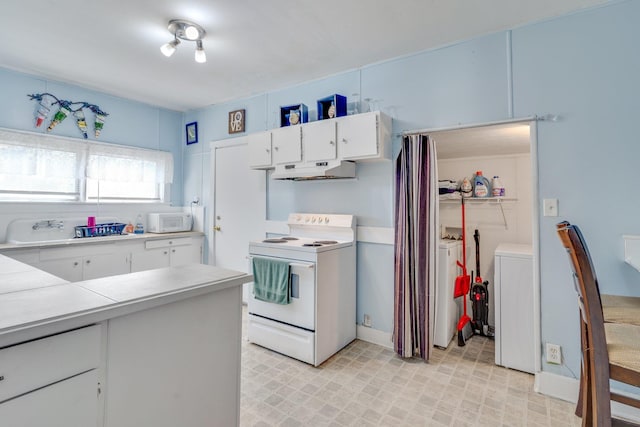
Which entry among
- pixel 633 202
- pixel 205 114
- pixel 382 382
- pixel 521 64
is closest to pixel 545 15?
pixel 521 64

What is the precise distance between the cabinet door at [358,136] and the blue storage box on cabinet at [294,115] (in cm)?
48

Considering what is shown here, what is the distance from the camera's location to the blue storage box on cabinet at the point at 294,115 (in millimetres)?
3018

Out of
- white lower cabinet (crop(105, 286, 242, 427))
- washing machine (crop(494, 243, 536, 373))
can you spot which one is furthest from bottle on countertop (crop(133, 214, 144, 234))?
washing machine (crop(494, 243, 536, 373))

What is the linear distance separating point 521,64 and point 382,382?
2.49 metres

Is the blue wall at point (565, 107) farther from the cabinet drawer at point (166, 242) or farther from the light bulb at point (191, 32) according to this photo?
the cabinet drawer at point (166, 242)

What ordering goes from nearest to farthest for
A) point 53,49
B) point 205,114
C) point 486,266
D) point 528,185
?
point 53,49, point 528,185, point 486,266, point 205,114

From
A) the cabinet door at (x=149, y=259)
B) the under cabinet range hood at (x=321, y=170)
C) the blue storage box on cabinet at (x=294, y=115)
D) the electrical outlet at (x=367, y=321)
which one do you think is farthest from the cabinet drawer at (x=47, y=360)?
the cabinet door at (x=149, y=259)

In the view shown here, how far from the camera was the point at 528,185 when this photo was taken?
3.14 m

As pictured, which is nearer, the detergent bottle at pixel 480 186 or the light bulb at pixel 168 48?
the light bulb at pixel 168 48

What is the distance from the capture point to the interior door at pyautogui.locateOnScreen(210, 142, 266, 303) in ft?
12.2

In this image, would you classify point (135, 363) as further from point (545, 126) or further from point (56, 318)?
point (545, 126)

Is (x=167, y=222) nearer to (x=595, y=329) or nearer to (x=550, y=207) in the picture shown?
(x=550, y=207)

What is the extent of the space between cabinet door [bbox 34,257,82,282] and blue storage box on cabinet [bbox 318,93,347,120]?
2.79 meters

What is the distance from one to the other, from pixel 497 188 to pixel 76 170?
15.1ft
